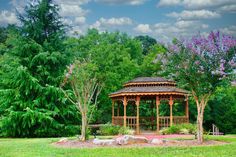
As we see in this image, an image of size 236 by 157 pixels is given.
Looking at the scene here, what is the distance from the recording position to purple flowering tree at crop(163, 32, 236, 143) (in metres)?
15.5

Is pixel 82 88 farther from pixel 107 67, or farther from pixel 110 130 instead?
pixel 107 67

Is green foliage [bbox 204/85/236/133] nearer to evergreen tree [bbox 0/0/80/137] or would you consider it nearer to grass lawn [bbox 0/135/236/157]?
evergreen tree [bbox 0/0/80/137]

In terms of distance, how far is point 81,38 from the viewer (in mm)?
45125

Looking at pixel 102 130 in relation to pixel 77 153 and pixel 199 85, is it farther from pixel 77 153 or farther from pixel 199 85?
pixel 77 153

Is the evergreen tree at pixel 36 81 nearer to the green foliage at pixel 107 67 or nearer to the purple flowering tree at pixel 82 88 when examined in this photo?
the green foliage at pixel 107 67

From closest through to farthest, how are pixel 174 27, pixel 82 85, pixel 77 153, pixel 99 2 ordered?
1. pixel 77 153
2. pixel 82 85
3. pixel 174 27
4. pixel 99 2

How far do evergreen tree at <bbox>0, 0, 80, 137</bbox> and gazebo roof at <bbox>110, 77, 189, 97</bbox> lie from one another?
13.5 feet

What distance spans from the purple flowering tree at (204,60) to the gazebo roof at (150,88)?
28.8ft

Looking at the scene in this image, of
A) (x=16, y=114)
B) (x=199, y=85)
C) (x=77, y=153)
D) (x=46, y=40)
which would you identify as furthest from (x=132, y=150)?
(x=46, y=40)

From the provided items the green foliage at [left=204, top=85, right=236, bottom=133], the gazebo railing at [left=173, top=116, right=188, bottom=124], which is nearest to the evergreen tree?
the gazebo railing at [left=173, top=116, right=188, bottom=124]

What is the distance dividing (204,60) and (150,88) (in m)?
10.8

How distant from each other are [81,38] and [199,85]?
101ft

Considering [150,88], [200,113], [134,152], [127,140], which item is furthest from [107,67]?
[134,152]


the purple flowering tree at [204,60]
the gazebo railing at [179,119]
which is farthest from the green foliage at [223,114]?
the purple flowering tree at [204,60]
